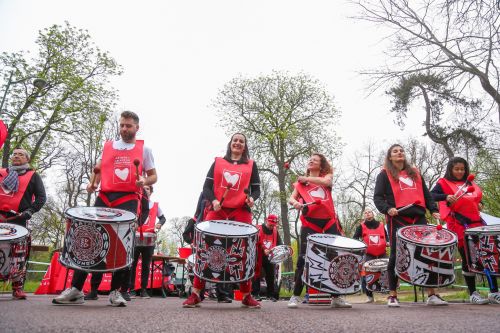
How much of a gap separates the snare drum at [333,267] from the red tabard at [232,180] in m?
0.96

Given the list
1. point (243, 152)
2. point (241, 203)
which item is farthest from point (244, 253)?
point (243, 152)

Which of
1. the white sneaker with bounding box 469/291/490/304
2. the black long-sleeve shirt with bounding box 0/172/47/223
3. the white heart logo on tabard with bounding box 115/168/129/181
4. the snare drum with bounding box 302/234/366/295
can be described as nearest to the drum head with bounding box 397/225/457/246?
the snare drum with bounding box 302/234/366/295

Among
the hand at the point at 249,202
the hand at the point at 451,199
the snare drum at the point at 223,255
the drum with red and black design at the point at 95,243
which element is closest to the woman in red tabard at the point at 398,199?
the hand at the point at 451,199

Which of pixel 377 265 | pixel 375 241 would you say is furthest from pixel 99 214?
pixel 375 241

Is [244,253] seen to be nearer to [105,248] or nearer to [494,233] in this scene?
[105,248]

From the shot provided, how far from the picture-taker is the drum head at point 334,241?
174 inches

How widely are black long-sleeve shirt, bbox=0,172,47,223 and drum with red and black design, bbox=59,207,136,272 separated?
205cm

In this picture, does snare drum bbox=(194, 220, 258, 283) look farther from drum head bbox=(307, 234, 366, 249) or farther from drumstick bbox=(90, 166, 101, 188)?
drumstick bbox=(90, 166, 101, 188)

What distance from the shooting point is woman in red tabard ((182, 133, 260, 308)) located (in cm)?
421

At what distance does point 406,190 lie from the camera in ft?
16.3

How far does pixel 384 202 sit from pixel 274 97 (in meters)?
20.8

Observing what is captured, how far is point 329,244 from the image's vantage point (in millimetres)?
4395

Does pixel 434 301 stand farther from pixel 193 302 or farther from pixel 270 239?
pixel 270 239

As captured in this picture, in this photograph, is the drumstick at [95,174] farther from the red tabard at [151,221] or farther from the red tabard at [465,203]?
the red tabard at [465,203]
